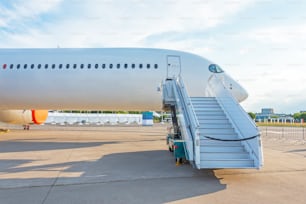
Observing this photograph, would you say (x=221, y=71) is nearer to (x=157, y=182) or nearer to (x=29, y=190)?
(x=157, y=182)

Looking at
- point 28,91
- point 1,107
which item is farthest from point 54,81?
point 1,107

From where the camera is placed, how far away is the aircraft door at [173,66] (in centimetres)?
1215

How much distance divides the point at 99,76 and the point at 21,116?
932cm

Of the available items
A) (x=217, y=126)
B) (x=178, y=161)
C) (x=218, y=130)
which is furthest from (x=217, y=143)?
(x=178, y=161)

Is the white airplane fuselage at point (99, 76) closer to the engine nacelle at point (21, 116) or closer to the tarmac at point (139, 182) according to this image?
the tarmac at point (139, 182)

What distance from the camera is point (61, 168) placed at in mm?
6926

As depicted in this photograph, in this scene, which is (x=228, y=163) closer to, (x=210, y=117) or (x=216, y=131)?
(x=216, y=131)

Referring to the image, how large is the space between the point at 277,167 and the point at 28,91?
10899 mm

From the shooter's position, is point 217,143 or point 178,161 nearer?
point 217,143

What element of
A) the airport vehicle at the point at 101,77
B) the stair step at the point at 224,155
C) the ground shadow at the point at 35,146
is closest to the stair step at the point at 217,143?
the stair step at the point at 224,155

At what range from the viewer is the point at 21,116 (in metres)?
18.5

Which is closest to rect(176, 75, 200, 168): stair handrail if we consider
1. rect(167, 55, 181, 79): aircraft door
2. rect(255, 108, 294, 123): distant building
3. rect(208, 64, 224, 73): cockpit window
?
rect(167, 55, 181, 79): aircraft door

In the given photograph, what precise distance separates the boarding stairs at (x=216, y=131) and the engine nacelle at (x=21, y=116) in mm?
12769

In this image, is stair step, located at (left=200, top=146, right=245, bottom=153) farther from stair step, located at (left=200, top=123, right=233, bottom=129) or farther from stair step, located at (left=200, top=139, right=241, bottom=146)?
stair step, located at (left=200, top=123, right=233, bottom=129)
